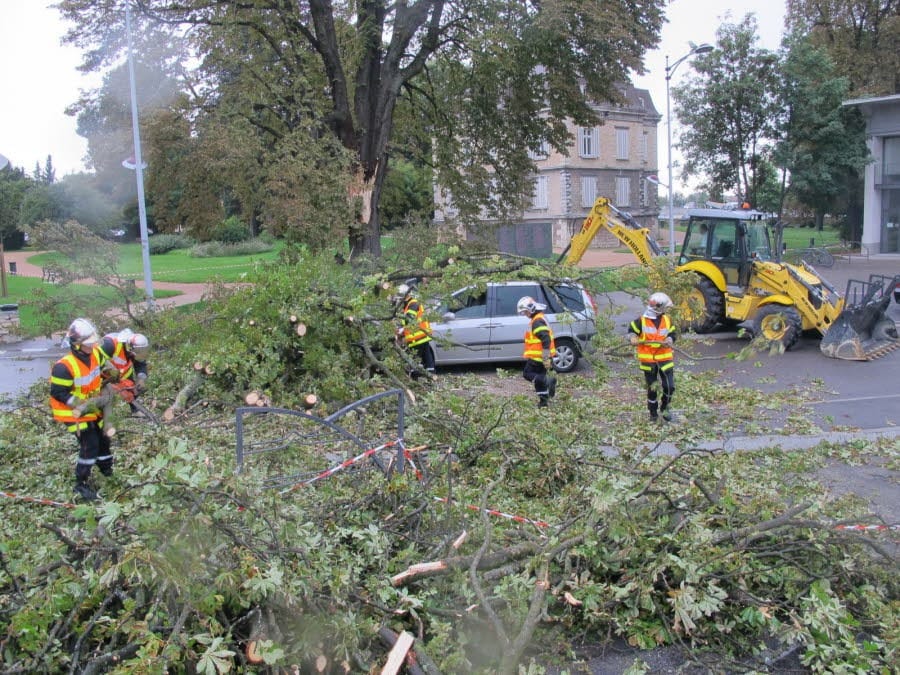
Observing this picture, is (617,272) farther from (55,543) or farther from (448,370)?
(55,543)

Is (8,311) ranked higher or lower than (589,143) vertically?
lower

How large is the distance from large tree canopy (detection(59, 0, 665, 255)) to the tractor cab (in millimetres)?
4100

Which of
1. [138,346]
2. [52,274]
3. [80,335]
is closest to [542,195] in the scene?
[52,274]

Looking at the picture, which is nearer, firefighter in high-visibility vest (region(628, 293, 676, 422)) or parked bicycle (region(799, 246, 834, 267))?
firefighter in high-visibility vest (region(628, 293, 676, 422))

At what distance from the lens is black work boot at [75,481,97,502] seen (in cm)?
636

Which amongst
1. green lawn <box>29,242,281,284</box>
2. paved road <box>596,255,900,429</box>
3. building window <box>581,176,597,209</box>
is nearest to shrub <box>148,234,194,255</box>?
green lawn <box>29,242,281,284</box>

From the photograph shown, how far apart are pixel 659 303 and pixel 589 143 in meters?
36.9

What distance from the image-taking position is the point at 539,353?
9.73m

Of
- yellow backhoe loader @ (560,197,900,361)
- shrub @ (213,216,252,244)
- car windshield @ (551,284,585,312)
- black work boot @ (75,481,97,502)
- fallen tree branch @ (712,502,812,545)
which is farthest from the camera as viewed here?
shrub @ (213,216,252,244)

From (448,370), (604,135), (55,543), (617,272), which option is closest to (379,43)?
(448,370)

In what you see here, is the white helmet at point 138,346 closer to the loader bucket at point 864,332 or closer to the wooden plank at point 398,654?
the wooden plank at point 398,654

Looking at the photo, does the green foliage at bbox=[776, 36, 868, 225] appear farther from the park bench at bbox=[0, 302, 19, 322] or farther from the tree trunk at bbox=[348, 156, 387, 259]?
the park bench at bbox=[0, 302, 19, 322]

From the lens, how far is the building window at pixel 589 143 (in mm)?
43375

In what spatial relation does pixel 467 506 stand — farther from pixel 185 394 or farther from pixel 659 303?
pixel 659 303
